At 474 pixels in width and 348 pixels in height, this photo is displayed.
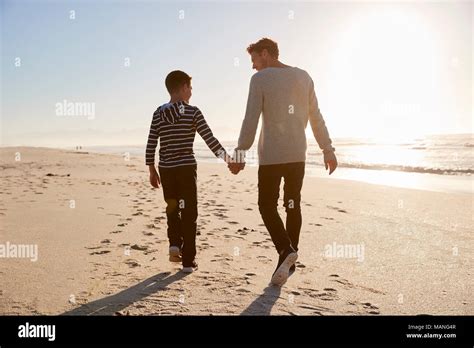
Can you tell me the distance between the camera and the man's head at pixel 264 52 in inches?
171

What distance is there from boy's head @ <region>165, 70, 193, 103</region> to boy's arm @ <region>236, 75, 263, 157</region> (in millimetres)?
789

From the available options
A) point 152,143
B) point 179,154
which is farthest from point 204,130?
point 152,143

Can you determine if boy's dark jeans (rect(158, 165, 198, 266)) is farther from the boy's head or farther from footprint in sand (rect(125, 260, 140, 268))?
the boy's head

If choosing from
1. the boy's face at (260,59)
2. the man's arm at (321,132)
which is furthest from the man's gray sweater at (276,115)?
the man's arm at (321,132)

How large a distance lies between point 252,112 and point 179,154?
91cm

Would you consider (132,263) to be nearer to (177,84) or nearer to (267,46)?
(177,84)

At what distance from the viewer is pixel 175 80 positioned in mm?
4625

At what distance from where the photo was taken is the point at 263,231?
6.74m

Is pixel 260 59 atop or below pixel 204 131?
atop

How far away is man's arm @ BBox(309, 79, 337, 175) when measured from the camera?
14.9 feet

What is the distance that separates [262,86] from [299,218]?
142cm

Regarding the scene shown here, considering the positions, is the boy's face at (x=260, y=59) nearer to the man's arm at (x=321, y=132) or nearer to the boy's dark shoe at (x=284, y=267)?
the man's arm at (x=321, y=132)
